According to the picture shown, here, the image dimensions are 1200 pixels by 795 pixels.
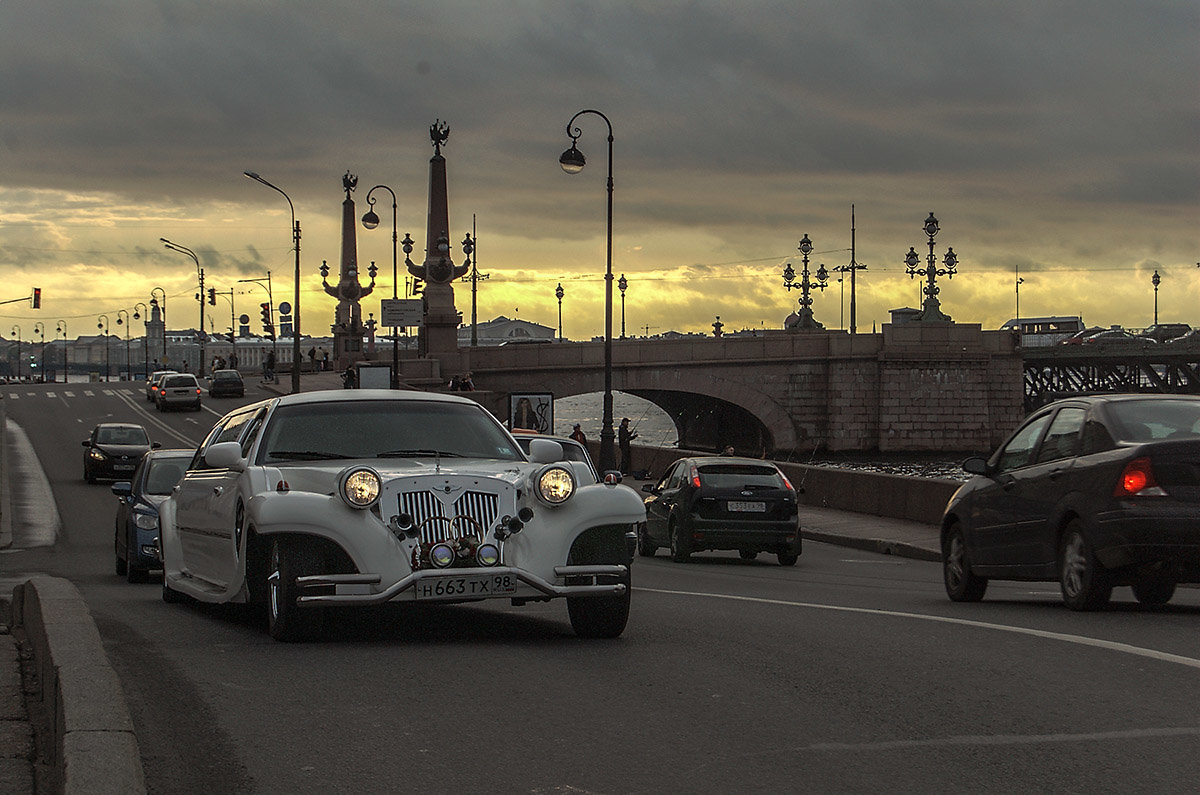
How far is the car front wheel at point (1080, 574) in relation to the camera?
10500 mm

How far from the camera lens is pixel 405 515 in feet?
26.5

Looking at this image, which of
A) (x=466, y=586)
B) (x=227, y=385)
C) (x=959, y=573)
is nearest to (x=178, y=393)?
(x=227, y=385)

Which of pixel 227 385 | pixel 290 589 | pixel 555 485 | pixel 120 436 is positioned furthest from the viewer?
pixel 227 385

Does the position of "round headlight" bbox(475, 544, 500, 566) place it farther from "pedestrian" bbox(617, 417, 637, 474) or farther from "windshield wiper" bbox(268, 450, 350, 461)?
"pedestrian" bbox(617, 417, 637, 474)

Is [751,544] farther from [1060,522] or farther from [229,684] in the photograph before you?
[229,684]

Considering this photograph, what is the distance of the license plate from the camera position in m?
7.99

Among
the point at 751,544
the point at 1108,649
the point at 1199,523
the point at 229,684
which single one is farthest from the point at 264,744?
the point at 751,544

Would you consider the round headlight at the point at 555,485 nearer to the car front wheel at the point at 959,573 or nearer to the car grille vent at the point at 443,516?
the car grille vent at the point at 443,516

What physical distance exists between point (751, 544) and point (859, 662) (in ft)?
43.2

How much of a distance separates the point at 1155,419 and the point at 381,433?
5.48 m

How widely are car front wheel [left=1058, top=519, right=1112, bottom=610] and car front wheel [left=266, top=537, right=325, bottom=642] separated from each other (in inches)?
210

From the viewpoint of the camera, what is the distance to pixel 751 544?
21000mm

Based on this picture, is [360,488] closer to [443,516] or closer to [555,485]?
[443,516]

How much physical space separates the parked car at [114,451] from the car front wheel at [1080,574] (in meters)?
32.6
